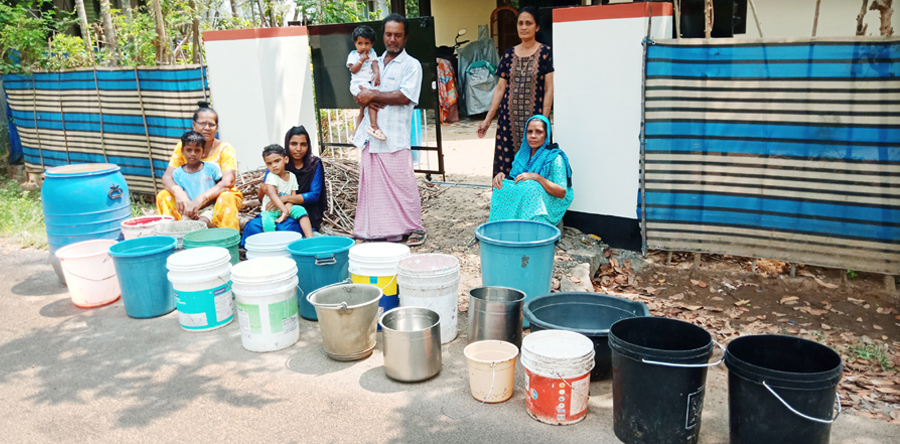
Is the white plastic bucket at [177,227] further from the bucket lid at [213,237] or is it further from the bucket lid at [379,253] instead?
the bucket lid at [379,253]

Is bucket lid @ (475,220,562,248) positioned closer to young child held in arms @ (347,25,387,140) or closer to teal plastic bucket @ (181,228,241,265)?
young child held in arms @ (347,25,387,140)

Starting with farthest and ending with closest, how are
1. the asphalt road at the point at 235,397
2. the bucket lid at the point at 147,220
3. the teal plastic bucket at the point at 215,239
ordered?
the bucket lid at the point at 147,220 < the teal plastic bucket at the point at 215,239 < the asphalt road at the point at 235,397

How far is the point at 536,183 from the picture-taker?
5.59 m

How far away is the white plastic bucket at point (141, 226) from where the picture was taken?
562cm

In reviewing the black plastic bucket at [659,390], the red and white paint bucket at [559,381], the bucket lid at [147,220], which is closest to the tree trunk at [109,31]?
the bucket lid at [147,220]

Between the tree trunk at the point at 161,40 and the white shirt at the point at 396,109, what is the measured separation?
13.7ft

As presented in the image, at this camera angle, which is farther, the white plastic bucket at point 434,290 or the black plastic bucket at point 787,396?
the white plastic bucket at point 434,290

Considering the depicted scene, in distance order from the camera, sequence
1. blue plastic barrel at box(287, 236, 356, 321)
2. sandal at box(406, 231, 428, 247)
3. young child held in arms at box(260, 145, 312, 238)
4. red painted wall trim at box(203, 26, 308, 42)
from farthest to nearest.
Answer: red painted wall trim at box(203, 26, 308, 42)
sandal at box(406, 231, 428, 247)
young child held in arms at box(260, 145, 312, 238)
blue plastic barrel at box(287, 236, 356, 321)

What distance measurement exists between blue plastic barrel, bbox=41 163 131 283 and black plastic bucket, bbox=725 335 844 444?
16.7ft

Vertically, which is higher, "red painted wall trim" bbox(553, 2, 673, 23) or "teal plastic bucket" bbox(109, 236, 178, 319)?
"red painted wall trim" bbox(553, 2, 673, 23)

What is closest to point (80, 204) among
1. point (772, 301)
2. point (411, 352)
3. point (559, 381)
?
point (411, 352)

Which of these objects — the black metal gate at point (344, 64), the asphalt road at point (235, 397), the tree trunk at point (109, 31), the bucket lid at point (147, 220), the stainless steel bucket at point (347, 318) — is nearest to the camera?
the asphalt road at point (235, 397)

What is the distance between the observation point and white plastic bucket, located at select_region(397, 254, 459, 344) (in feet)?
14.1

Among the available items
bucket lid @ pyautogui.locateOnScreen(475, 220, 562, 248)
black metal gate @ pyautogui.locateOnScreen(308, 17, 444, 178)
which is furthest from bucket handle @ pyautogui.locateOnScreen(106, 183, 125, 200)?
bucket lid @ pyautogui.locateOnScreen(475, 220, 562, 248)
